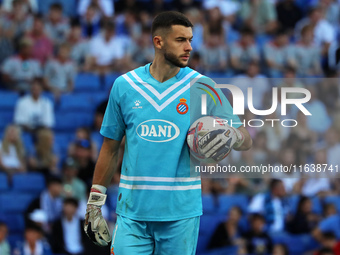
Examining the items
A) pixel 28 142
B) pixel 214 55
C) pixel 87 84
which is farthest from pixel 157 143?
pixel 214 55

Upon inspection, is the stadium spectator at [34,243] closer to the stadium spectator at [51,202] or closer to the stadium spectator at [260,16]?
the stadium spectator at [51,202]

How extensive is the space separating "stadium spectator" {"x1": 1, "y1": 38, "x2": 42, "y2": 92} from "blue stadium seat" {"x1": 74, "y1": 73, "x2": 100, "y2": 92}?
73 centimetres

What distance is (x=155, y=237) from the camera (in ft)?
14.9

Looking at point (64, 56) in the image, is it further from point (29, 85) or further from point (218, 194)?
point (218, 194)

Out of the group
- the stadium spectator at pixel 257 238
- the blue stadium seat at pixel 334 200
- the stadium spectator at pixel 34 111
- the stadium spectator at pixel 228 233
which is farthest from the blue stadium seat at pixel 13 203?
the blue stadium seat at pixel 334 200

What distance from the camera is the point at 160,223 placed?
453 centimetres

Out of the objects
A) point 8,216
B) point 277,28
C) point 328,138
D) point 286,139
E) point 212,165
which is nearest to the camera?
point 212,165

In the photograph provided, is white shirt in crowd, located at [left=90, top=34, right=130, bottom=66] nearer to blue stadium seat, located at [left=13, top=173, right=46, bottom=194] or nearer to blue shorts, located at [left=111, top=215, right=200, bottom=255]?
blue stadium seat, located at [left=13, top=173, right=46, bottom=194]

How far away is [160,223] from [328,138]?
142 inches

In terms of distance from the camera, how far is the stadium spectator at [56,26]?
1248 centimetres

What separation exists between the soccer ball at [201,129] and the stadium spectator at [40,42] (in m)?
7.79

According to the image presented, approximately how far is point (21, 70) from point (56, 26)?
55.8 inches

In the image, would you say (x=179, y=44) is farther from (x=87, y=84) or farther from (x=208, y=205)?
(x=87, y=84)

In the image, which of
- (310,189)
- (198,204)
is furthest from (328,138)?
(198,204)
